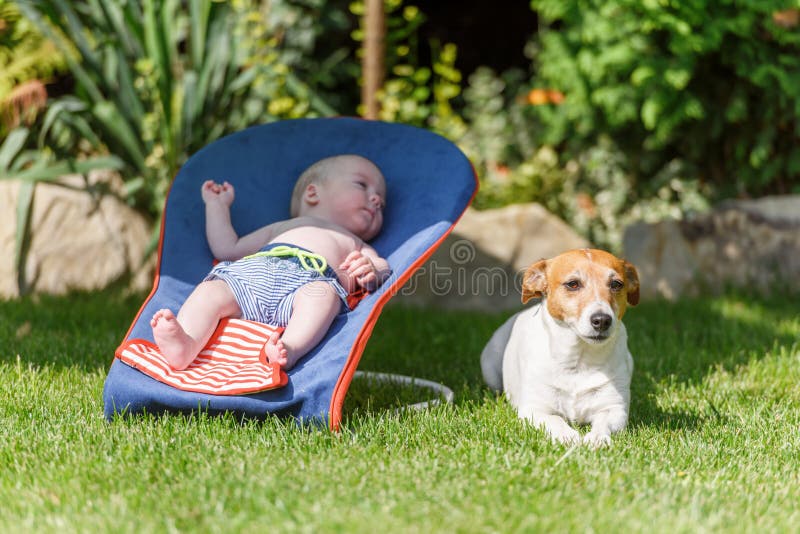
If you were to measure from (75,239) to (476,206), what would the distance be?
114 inches

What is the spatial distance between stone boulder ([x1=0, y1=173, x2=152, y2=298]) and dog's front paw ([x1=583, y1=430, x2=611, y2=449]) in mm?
3437

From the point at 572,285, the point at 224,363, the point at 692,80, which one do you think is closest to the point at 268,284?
the point at 224,363

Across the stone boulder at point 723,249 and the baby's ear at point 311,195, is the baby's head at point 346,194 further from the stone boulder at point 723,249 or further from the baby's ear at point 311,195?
the stone boulder at point 723,249

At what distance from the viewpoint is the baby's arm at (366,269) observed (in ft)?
11.0

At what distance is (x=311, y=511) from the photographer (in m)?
2.18

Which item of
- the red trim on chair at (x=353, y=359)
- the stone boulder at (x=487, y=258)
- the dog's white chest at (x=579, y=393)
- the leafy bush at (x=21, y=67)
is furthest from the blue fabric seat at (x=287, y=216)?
the leafy bush at (x=21, y=67)

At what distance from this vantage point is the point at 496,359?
350 centimetres

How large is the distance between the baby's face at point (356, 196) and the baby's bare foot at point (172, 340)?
94 cm

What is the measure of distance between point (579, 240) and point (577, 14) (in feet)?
5.41

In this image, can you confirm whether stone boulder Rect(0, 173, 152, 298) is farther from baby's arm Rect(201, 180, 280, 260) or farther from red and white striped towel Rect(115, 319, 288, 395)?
red and white striped towel Rect(115, 319, 288, 395)

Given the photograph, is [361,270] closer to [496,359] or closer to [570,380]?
[496,359]

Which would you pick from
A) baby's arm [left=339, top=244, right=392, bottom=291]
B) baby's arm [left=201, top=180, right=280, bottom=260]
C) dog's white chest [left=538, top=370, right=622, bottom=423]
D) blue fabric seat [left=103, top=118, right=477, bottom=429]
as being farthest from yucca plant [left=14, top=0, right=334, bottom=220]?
dog's white chest [left=538, top=370, right=622, bottom=423]

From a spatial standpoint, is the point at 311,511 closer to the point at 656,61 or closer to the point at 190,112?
the point at 190,112

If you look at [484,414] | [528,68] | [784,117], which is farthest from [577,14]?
[484,414]
